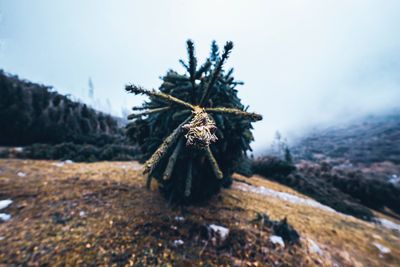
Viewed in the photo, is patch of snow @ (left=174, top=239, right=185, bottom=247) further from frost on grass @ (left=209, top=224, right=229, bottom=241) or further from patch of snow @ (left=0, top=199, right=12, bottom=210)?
patch of snow @ (left=0, top=199, right=12, bottom=210)

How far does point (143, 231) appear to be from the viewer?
13.8 feet

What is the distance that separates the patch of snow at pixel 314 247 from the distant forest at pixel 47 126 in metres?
10.2

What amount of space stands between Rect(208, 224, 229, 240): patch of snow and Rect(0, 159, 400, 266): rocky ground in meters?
0.03

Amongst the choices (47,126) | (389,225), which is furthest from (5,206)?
(389,225)

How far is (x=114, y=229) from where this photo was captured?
13.5ft

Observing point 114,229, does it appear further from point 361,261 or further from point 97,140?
point 97,140

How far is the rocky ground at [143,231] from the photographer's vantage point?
3.49 m

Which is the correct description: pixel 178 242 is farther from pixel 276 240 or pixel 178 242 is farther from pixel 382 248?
pixel 382 248

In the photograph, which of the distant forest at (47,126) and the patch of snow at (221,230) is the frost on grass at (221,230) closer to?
the patch of snow at (221,230)

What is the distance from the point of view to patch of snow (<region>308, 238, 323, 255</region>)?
15.1ft

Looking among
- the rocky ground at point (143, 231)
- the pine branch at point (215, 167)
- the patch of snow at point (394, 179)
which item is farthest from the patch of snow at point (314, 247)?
the patch of snow at point (394, 179)

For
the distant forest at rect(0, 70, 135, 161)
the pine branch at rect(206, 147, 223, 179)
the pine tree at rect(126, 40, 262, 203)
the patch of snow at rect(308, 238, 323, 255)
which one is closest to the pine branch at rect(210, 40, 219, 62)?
the pine tree at rect(126, 40, 262, 203)

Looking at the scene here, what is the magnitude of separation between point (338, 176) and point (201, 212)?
14.5 m

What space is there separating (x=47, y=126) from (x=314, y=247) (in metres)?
14.9
